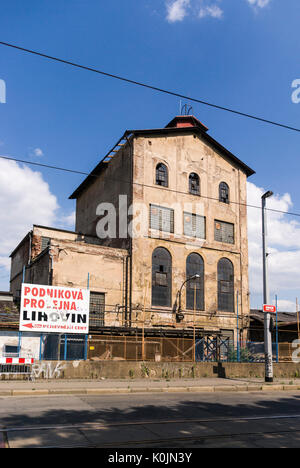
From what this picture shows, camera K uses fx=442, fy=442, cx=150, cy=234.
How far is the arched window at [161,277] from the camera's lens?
99.6ft

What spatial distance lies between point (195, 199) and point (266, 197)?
39.6 feet

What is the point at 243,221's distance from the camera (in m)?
36.1

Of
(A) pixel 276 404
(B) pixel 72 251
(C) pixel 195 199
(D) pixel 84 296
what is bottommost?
(A) pixel 276 404

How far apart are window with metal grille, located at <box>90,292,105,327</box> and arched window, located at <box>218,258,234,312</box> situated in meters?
9.53

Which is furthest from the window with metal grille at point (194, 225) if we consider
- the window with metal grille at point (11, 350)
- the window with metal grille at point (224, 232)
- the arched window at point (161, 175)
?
the window with metal grille at point (11, 350)

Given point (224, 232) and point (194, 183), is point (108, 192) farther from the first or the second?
point (224, 232)

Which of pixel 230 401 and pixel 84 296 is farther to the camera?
pixel 84 296

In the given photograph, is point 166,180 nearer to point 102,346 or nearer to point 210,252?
point 210,252

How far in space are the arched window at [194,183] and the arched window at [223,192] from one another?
2.32m

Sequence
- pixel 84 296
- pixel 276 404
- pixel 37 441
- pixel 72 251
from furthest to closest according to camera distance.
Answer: pixel 72 251
pixel 84 296
pixel 276 404
pixel 37 441

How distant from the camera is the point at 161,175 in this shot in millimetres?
32688

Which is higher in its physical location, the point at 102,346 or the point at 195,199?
the point at 195,199

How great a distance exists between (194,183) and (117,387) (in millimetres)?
20592
